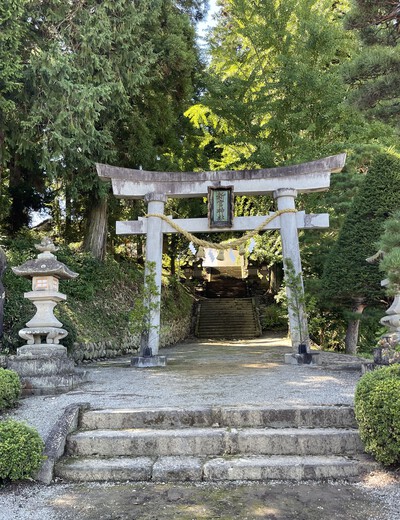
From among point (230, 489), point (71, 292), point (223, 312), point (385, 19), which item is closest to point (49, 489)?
point (230, 489)

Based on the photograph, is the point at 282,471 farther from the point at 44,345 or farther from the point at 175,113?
the point at 175,113

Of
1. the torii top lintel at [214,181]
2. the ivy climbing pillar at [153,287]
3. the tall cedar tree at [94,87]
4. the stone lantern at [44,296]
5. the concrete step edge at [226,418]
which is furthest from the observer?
the torii top lintel at [214,181]

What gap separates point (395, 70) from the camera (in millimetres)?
6406

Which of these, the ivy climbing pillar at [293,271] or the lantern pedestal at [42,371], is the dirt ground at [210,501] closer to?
the lantern pedestal at [42,371]

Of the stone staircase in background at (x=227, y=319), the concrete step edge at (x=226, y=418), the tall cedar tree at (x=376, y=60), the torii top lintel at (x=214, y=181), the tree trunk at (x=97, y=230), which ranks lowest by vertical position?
the stone staircase in background at (x=227, y=319)

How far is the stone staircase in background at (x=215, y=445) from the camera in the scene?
11.3 feet

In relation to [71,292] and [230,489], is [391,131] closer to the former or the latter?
[71,292]

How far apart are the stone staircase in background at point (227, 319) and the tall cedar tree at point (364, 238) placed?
26.2 ft

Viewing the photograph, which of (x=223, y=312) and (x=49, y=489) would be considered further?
(x=223, y=312)

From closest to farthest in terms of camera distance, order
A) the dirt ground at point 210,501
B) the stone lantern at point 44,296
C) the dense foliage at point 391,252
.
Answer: the dirt ground at point 210,501
the dense foliage at point 391,252
the stone lantern at point 44,296

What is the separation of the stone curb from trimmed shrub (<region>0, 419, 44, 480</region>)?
0.09m

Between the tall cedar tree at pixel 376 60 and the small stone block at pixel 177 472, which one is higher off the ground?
the tall cedar tree at pixel 376 60

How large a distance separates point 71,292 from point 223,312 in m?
9.73

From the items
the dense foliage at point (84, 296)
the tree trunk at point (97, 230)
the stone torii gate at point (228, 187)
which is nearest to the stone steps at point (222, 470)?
the dense foliage at point (84, 296)
